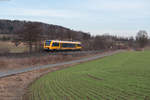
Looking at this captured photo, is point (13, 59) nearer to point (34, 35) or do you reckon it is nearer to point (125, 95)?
point (34, 35)

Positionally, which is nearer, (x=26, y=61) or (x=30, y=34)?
(x=26, y=61)

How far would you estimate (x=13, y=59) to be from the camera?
26.9 m

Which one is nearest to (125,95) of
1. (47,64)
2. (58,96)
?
(58,96)

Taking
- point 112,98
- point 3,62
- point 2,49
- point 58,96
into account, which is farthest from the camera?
point 2,49

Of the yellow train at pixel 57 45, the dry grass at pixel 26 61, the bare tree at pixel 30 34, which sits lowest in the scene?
the dry grass at pixel 26 61

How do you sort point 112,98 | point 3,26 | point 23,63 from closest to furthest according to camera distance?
point 112,98 → point 23,63 → point 3,26

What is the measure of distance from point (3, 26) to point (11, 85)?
8767 centimetres

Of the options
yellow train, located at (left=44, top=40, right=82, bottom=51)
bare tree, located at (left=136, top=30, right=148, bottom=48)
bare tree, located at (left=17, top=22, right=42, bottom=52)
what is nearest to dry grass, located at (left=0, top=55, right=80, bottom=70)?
yellow train, located at (left=44, top=40, right=82, bottom=51)

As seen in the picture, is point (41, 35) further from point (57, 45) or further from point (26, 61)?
point (26, 61)

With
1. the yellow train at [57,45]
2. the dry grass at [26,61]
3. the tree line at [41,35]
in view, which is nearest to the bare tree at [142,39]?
the tree line at [41,35]

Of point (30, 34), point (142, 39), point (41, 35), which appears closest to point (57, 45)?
point (41, 35)

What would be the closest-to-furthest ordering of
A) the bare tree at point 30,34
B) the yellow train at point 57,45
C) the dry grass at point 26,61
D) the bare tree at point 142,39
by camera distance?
the dry grass at point 26,61, the yellow train at point 57,45, the bare tree at point 30,34, the bare tree at point 142,39

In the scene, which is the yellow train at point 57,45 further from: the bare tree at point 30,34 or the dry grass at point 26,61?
the bare tree at point 30,34

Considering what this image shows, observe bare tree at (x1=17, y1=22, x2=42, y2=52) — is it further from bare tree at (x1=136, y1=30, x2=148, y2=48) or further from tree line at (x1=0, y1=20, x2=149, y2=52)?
bare tree at (x1=136, y1=30, x2=148, y2=48)
